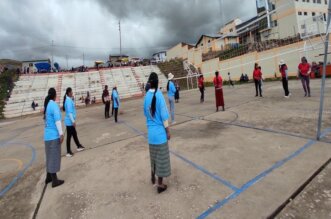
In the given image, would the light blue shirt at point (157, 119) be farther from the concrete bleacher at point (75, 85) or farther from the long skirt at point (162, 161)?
the concrete bleacher at point (75, 85)

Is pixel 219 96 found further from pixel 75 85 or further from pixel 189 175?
pixel 75 85

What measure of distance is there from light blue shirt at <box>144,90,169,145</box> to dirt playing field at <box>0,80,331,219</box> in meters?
0.79

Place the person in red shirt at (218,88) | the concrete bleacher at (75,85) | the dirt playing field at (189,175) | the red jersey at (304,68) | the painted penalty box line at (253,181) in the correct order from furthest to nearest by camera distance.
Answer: the concrete bleacher at (75,85) < the red jersey at (304,68) < the person in red shirt at (218,88) < the dirt playing field at (189,175) < the painted penalty box line at (253,181)

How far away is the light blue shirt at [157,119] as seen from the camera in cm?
287

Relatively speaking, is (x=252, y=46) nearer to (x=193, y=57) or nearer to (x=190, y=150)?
(x=193, y=57)

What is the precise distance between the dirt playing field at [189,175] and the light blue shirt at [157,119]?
79 centimetres

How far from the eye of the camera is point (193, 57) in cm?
2956

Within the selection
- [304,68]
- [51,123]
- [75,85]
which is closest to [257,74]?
[304,68]

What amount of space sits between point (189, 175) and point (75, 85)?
24.8 metres

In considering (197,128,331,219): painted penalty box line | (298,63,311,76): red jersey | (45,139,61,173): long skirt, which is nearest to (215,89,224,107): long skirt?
(298,63,311,76): red jersey

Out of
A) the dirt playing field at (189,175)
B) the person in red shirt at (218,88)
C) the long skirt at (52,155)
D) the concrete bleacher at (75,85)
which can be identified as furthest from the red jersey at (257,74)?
the concrete bleacher at (75,85)

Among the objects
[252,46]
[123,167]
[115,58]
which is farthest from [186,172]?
[115,58]

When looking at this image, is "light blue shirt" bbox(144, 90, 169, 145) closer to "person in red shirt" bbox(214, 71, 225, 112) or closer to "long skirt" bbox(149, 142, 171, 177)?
"long skirt" bbox(149, 142, 171, 177)

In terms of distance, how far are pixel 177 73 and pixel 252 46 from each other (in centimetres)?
960
